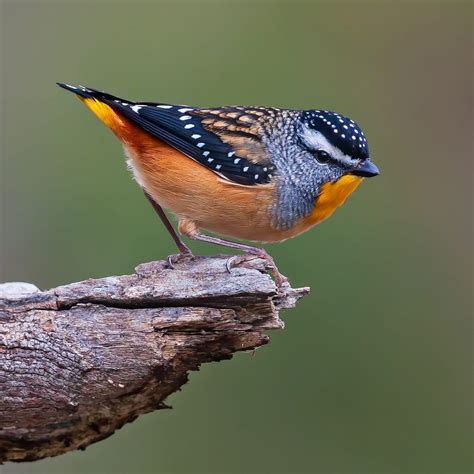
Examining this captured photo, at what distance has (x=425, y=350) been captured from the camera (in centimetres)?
1101

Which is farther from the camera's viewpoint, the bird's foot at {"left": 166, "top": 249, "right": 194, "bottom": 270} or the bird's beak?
the bird's beak

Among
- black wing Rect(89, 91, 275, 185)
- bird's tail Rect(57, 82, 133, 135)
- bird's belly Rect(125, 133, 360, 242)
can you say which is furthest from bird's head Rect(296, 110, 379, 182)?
bird's tail Rect(57, 82, 133, 135)

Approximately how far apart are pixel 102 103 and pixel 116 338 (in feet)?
7.50

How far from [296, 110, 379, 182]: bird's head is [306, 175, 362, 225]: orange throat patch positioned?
0.05 meters

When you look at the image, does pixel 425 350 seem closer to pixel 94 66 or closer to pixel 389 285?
pixel 389 285

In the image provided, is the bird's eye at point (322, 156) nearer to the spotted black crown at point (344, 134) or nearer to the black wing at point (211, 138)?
the spotted black crown at point (344, 134)

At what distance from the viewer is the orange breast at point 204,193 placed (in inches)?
316

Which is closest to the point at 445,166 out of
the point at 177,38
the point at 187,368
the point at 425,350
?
the point at 425,350

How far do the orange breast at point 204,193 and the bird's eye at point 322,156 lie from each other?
0.23 m

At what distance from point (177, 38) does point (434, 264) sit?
4.33 metres

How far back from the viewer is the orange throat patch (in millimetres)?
8114

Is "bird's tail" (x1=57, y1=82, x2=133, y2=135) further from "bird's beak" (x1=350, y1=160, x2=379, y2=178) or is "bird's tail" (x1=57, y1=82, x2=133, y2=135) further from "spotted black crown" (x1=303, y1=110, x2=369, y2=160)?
"bird's beak" (x1=350, y1=160, x2=379, y2=178)

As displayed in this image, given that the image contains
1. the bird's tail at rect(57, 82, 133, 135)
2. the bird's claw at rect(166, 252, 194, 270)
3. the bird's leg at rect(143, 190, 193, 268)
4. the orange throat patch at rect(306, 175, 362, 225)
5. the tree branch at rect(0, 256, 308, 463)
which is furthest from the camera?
the bird's tail at rect(57, 82, 133, 135)

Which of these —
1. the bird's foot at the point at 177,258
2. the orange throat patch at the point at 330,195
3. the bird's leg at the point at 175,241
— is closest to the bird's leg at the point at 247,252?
the bird's leg at the point at 175,241
